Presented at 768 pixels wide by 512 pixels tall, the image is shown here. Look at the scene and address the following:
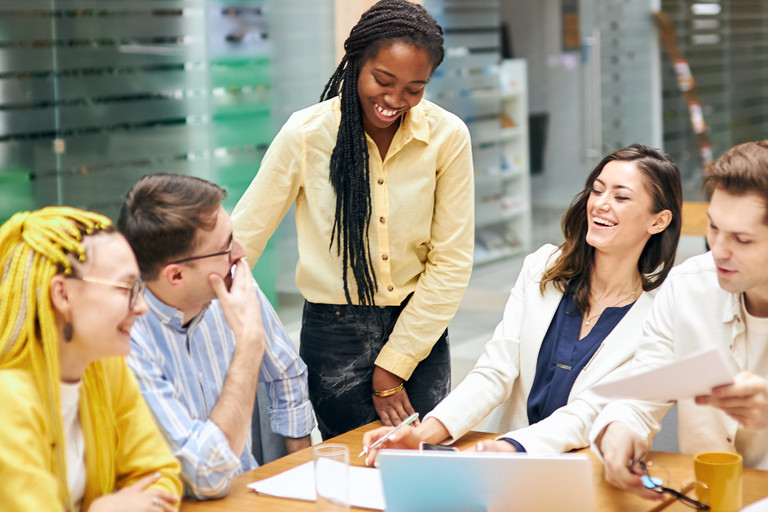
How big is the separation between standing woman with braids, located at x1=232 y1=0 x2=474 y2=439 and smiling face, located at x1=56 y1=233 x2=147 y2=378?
936 millimetres

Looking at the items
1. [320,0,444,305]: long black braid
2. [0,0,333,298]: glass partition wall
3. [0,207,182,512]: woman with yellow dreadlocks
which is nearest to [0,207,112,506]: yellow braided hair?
[0,207,182,512]: woman with yellow dreadlocks

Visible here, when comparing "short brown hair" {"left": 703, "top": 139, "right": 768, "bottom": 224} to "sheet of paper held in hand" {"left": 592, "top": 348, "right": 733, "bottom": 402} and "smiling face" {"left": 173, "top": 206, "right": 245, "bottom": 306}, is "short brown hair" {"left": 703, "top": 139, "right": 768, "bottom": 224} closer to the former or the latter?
"sheet of paper held in hand" {"left": 592, "top": 348, "right": 733, "bottom": 402}

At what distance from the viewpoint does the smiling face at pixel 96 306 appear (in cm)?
159

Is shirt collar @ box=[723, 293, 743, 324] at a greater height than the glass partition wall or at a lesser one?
lesser

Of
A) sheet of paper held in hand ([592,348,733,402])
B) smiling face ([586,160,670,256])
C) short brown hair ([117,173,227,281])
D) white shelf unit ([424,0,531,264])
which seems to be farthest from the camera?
white shelf unit ([424,0,531,264])

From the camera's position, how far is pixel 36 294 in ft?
5.07

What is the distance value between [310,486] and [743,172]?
42.9 inches

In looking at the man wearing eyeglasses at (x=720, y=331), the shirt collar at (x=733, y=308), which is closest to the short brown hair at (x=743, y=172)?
the man wearing eyeglasses at (x=720, y=331)

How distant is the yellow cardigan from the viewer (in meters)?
1.47

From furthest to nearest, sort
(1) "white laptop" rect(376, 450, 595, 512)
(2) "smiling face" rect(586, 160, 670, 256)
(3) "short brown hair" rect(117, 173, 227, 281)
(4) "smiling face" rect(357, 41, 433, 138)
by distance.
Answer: (2) "smiling face" rect(586, 160, 670, 256)
(4) "smiling face" rect(357, 41, 433, 138)
(3) "short brown hair" rect(117, 173, 227, 281)
(1) "white laptop" rect(376, 450, 595, 512)

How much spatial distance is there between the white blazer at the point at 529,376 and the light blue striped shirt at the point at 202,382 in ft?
1.27

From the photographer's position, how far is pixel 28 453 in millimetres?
1479

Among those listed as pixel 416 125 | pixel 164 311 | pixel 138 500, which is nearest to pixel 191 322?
pixel 164 311

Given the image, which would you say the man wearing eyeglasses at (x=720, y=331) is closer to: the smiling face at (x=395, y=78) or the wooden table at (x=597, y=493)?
the wooden table at (x=597, y=493)
